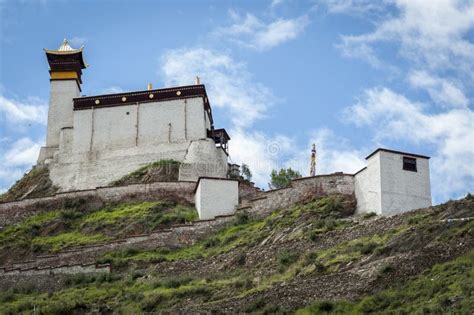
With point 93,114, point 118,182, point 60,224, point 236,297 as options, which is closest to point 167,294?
point 236,297

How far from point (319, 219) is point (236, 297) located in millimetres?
8853

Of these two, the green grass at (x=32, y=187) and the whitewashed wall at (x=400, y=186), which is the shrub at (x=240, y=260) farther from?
the green grass at (x=32, y=187)

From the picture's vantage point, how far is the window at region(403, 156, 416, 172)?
1569 inches

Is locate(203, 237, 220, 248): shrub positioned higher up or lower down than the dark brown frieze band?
lower down

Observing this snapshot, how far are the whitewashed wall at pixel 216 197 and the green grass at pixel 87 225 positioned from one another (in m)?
0.89

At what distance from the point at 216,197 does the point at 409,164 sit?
1073cm

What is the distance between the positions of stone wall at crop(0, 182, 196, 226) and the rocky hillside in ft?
4.99

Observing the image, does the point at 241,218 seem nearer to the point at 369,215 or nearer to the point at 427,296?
the point at 369,215

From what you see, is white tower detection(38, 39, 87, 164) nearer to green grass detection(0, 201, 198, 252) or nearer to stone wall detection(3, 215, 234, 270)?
green grass detection(0, 201, 198, 252)

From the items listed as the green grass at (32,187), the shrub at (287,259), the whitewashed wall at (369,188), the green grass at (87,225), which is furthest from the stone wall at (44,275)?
the green grass at (32,187)

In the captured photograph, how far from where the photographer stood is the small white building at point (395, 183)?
1535 inches

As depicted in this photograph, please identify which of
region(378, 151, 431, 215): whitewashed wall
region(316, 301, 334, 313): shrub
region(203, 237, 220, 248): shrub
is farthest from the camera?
region(203, 237, 220, 248): shrub

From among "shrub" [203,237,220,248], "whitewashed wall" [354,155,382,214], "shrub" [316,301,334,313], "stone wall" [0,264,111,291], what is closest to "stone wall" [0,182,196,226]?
"shrub" [203,237,220,248]

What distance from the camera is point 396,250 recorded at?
99.1 ft
